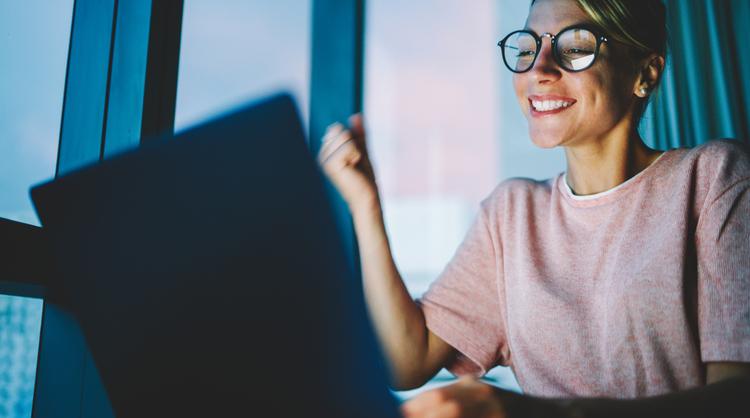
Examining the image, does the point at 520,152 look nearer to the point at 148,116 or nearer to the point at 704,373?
the point at 704,373

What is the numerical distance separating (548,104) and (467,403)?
738 millimetres

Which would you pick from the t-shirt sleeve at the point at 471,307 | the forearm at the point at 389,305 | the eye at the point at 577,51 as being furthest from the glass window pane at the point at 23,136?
the eye at the point at 577,51

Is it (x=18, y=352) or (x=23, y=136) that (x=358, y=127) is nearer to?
(x=23, y=136)

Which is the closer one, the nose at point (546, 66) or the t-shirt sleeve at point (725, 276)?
the t-shirt sleeve at point (725, 276)

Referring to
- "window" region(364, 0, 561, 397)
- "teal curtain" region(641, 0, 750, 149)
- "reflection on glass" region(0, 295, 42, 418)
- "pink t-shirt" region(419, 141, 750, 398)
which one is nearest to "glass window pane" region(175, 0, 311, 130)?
"reflection on glass" region(0, 295, 42, 418)

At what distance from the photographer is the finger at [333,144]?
85 cm

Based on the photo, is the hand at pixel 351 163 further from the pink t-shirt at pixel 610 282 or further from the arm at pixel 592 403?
the arm at pixel 592 403

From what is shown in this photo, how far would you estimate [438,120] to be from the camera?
2.35 metres

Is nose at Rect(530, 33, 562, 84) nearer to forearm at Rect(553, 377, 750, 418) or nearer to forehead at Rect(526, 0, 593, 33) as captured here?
forehead at Rect(526, 0, 593, 33)

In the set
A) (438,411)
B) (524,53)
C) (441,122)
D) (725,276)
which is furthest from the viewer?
(441,122)

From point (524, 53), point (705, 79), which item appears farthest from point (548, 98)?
point (705, 79)

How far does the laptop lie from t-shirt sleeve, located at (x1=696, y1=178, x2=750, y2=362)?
0.53 m

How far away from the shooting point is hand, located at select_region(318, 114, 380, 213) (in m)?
0.85

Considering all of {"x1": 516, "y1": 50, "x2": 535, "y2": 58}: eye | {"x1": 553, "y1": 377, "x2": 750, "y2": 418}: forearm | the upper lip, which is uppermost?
{"x1": 516, "y1": 50, "x2": 535, "y2": 58}: eye
